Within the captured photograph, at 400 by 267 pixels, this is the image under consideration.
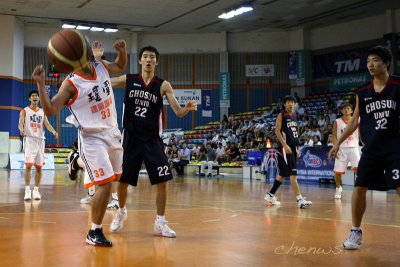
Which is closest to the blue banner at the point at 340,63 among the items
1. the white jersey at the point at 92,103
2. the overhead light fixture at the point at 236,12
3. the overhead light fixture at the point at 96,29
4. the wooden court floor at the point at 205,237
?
the overhead light fixture at the point at 236,12

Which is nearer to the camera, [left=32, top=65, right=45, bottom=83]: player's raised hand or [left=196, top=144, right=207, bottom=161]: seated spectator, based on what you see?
[left=32, top=65, right=45, bottom=83]: player's raised hand

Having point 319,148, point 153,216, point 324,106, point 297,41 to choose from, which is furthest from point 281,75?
point 153,216

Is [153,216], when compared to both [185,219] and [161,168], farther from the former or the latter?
[161,168]

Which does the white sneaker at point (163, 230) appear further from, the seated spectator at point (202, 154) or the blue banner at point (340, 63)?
the blue banner at point (340, 63)

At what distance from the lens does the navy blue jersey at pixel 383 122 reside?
4.50 metres

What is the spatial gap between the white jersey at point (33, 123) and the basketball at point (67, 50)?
17.3 ft

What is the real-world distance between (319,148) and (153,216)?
949 centimetres

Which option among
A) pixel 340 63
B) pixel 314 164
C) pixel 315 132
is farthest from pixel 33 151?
pixel 340 63

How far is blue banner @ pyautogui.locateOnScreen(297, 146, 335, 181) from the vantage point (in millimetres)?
15125

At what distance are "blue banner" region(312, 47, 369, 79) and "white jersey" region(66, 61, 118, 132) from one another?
77.3ft

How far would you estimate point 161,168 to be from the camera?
5.31 meters

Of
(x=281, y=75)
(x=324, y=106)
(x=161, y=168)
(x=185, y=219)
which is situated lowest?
(x=185, y=219)

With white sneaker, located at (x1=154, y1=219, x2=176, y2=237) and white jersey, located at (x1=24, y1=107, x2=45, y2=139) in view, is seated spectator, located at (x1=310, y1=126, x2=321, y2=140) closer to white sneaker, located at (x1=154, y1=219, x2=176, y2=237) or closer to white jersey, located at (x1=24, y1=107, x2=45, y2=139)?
white jersey, located at (x1=24, y1=107, x2=45, y2=139)

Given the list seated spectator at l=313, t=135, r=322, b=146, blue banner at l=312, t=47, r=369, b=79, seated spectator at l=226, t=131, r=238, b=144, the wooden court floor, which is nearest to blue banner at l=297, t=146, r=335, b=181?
seated spectator at l=313, t=135, r=322, b=146
